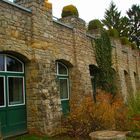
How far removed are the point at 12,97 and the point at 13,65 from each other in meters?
1.17

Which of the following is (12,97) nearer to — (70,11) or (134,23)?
(70,11)

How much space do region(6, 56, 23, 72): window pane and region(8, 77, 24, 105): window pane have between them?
0.34 m

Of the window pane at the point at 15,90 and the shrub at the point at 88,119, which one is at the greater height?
the window pane at the point at 15,90

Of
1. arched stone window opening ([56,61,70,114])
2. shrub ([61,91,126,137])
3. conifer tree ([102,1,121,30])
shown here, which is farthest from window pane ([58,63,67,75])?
conifer tree ([102,1,121,30])

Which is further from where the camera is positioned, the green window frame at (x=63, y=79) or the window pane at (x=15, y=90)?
the green window frame at (x=63, y=79)

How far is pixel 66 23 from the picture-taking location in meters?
14.4

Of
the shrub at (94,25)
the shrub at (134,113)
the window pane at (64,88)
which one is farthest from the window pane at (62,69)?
the shrub at (94,25)

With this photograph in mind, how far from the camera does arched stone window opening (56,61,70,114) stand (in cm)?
1327

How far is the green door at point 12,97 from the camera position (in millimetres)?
10125

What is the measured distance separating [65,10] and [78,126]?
20.8 ft

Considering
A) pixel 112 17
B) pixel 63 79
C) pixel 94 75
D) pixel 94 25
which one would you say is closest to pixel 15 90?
pixel 63 79

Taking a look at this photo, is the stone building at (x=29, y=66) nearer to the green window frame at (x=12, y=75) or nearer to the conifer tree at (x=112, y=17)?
the green window frame at (x=12, y=75)

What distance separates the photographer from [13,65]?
35.2ft

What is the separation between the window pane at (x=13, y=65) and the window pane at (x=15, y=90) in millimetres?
335
